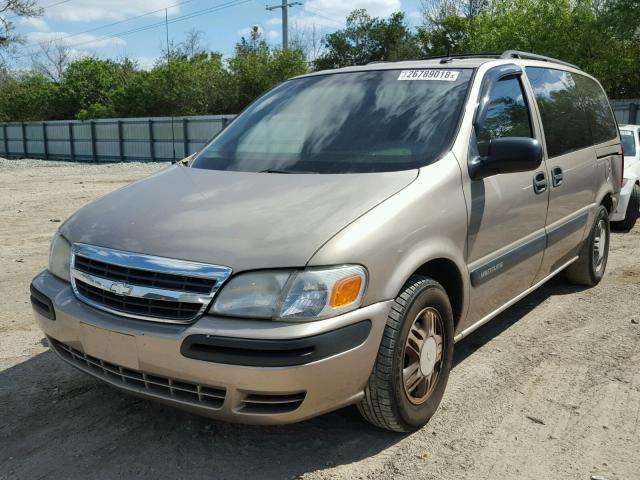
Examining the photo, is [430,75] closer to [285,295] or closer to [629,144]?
[285,295]

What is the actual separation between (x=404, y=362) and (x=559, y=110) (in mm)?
2637

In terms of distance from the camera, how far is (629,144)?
9.27 metres

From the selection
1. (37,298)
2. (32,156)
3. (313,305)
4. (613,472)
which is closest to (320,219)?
(313,305)

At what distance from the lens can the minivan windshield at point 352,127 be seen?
326cm

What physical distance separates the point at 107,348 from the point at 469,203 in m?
1.91

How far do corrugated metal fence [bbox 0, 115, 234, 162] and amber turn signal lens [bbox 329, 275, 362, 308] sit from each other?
2575 cm

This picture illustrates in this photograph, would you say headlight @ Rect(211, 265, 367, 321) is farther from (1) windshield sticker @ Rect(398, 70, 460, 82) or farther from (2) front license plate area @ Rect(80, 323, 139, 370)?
(1) windshield sticker @ Rect(398, 70, 460, 82)

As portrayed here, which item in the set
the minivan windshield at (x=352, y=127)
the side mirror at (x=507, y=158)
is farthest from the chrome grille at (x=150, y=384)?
the side mirror at (x=507, y=158)

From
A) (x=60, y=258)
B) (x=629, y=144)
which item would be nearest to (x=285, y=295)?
(x=60, y=258)

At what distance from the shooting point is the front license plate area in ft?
8.42

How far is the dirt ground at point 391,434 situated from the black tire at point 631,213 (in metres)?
4.58

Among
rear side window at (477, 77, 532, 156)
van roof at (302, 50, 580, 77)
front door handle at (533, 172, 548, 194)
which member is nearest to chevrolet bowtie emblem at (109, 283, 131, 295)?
rear side window at (477, 77, 532, 156)

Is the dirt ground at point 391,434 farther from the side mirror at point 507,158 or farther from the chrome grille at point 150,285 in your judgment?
the side mirror at point 507,158

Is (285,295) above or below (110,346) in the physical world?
above
